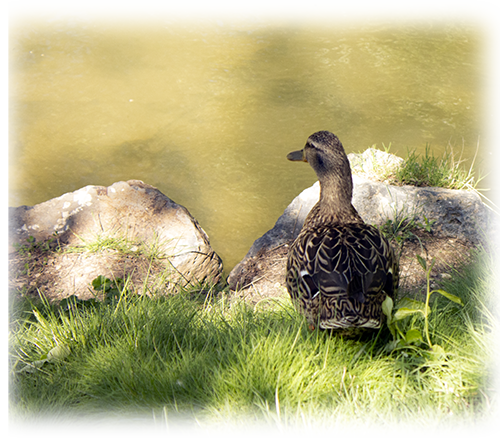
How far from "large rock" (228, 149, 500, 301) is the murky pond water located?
2.10 feet

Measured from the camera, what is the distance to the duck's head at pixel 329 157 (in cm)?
288

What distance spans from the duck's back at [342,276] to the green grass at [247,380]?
0.39 feet

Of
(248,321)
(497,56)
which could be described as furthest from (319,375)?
(497,56)

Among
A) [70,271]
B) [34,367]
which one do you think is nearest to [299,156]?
[70,271]

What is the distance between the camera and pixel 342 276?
2184mm

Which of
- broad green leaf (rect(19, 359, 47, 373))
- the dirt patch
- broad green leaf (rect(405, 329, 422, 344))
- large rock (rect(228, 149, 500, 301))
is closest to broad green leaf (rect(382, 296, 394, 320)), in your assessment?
broad green leaf (rect(405, 329, 422, 344))

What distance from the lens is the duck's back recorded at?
81.7 inches

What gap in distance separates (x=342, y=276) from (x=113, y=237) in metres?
2.33

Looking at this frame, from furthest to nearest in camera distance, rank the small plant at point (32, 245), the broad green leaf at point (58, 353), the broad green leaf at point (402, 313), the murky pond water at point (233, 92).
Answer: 1. the murky pond water at point (233, 92)
2. the small plant at point (32, 245)
3. the broad green leaf at point (58, 353)
4. the broad green leaf at point (402, 313)

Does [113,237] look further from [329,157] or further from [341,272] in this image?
[341,272]

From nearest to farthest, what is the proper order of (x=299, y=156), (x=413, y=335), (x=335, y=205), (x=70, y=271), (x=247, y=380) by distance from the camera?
(x=247, y=380), (x=413, y=335), (x=335, y=205), (x=299, y=156), (x=70, y=271)

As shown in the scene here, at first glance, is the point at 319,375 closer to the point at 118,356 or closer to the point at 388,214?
the point at 118,356

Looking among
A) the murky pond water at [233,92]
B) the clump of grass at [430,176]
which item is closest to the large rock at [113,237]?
the murky pond water at [233,92]

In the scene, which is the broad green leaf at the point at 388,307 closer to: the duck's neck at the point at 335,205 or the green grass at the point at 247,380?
the green grass at the point at 247,380
